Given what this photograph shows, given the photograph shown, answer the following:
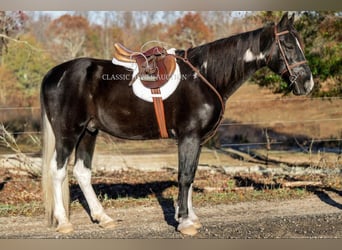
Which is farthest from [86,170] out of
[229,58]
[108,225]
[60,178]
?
[229,58]

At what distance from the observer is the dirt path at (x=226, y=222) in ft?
15.0

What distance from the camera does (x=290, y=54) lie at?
450 centimetres

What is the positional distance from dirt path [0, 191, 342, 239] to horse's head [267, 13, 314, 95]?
1.35 metres

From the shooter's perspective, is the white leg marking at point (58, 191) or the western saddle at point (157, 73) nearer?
the western saddle at point (157, 73)

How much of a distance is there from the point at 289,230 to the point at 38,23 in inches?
581

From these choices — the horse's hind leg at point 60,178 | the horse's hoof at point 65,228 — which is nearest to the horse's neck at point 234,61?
the horse's hind leg at point 60,178

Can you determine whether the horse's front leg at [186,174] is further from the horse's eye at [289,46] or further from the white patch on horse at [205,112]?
the horse's eye at [289,46]

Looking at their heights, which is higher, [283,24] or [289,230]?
[283,24]

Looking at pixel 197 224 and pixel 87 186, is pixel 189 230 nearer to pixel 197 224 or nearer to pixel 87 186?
pixel 197 224

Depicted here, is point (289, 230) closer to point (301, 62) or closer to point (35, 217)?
point (301, 62)

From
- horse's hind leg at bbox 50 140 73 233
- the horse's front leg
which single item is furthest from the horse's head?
horse's hind leg at bbox 50 140 73 233

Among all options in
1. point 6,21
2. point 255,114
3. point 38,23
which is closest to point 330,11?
point 6,21

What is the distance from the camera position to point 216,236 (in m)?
4.48

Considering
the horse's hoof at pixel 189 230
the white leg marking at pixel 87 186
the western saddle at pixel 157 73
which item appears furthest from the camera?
the white leg marking at pixel 87 186
